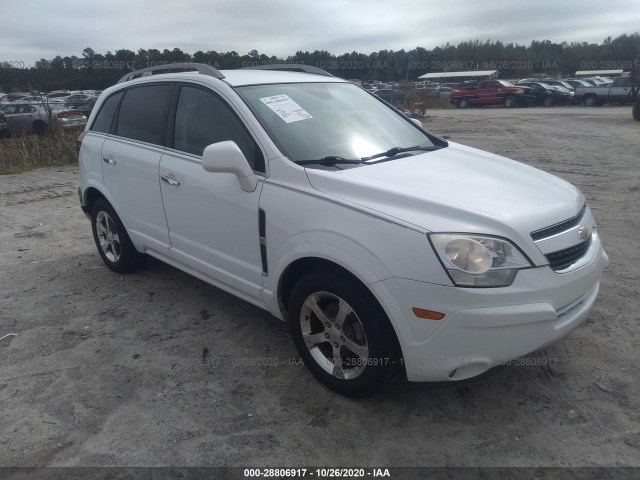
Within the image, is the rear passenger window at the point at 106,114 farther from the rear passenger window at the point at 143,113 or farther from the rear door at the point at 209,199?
the rear door at the point at 209,199

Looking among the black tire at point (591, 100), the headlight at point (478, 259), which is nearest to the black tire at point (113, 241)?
the headlight at point (478, 259)

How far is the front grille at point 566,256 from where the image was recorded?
8.44 feet

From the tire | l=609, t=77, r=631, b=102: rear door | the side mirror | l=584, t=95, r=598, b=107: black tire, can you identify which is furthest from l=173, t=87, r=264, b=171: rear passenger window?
l=584, t=95, r=598, b=107: black tire

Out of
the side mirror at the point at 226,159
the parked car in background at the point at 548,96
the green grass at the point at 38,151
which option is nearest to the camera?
the side mirror at the point at 226,159

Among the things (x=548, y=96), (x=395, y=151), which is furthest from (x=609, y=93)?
(x=395, y=151)

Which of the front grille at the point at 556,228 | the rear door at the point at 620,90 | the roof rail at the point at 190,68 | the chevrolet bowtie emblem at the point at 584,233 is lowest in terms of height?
the rear door at the point at 620,90

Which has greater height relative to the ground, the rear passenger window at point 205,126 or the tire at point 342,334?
the rear passenger window at point 205,126

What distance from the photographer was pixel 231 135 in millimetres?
3387

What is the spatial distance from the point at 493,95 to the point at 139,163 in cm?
3224

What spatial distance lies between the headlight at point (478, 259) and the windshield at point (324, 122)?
1051 mm

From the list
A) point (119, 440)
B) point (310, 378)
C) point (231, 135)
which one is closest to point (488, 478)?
point (310, 378)

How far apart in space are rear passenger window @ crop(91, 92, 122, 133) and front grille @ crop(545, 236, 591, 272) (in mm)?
3893

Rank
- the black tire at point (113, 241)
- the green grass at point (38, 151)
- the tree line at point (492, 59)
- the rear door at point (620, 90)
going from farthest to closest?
the tree line at point (492, 59), the rear door at point (620, 90), the green grass at point (38, 151), the black tire at point (113, 241)

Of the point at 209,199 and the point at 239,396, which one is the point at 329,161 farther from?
the point at 239,396
